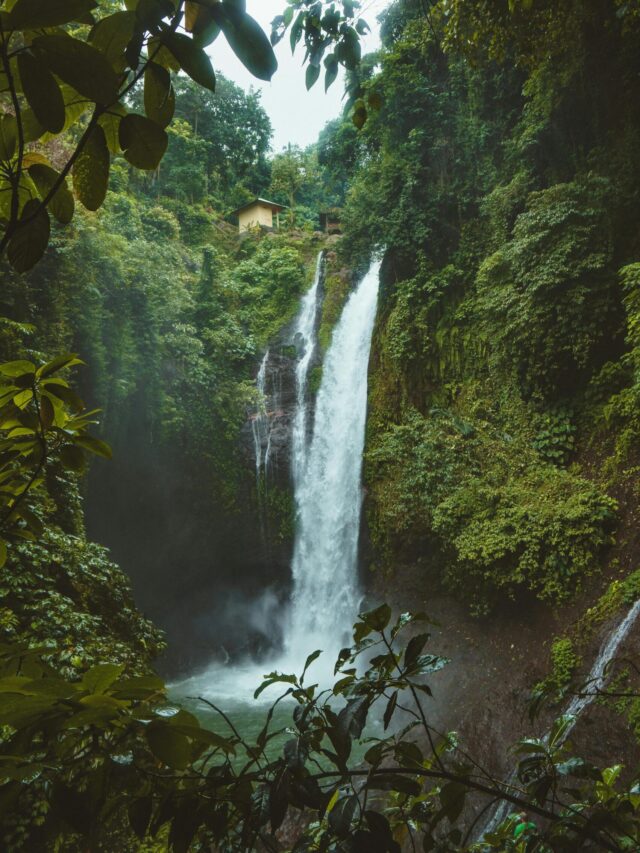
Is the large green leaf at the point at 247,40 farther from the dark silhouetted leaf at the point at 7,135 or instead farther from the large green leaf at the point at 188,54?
the dark silhouetted leaf at the point at 7,135

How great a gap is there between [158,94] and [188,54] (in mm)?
68

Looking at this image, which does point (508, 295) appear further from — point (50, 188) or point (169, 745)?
point (169, 745)

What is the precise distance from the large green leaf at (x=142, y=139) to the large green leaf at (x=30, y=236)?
14 cm

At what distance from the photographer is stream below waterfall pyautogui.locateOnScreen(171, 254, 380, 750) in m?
9.52

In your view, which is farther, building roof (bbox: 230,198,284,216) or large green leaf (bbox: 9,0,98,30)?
building roof (bbox: 230,198,284,216)

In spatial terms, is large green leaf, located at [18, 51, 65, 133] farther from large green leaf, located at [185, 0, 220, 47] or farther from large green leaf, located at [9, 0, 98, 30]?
large green leaf, located at [185, 0, 220, 47]

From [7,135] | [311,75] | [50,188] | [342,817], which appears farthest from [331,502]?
[7,135]

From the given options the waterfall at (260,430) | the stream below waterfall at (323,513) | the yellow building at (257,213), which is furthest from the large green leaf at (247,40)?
the yellow building at (257,213)

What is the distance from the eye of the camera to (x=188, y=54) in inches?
27.6

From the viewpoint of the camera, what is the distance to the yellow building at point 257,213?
17828 mm

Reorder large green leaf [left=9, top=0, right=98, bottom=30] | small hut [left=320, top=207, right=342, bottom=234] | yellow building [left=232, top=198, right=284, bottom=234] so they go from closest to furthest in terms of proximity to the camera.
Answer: large green leaf [left=9, top=0, right=98, bottom=30]
small hut [left=320, top=207, right=342, bottom=234]
yellow building [left=232, top=198, right=284, bottom=234]

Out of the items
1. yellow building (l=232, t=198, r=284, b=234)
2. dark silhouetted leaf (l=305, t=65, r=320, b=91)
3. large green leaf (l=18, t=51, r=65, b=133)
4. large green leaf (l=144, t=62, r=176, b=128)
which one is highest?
yellow building (l=232, t=198, r=284, b=234)

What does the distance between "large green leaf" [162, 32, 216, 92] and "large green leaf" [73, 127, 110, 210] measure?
142 millimetres

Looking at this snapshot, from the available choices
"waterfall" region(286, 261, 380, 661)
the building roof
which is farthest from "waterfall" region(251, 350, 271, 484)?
the building roof
